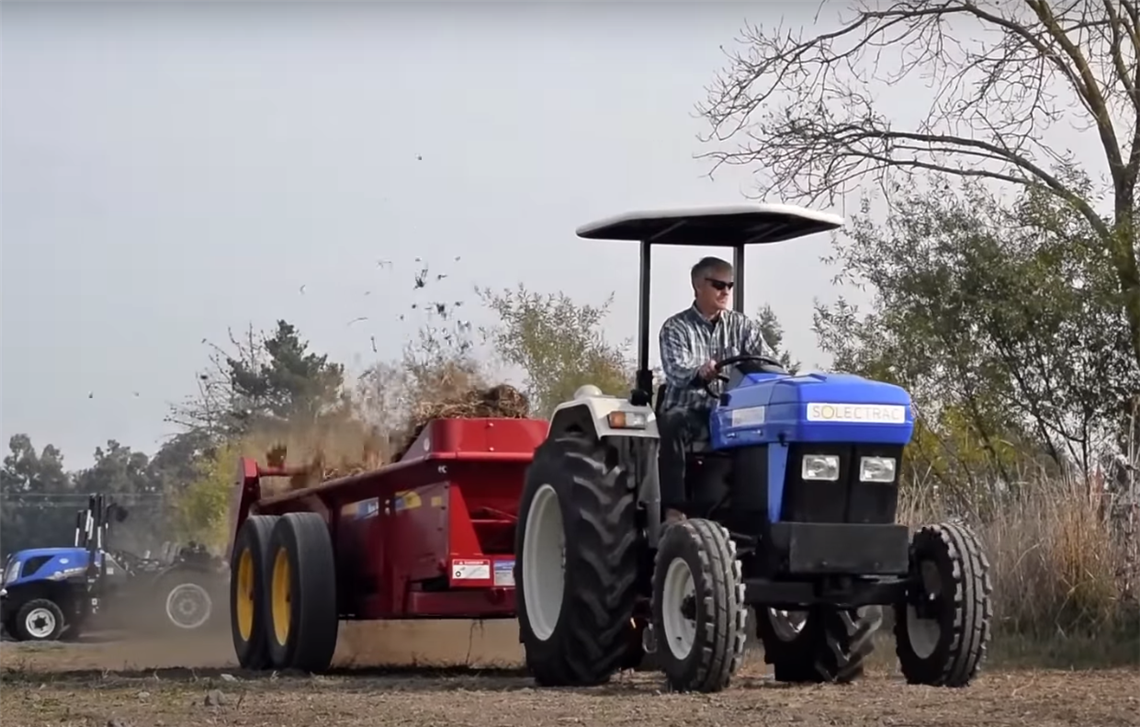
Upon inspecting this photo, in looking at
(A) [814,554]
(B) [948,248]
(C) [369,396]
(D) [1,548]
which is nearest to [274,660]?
(C) [369,396]

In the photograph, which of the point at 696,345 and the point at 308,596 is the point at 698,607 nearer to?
the point at 696,345

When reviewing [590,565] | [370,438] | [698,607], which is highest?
[370,438]

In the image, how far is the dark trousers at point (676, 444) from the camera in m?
8.73

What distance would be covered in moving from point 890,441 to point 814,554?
25.4 inches

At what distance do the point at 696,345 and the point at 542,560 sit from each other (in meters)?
1.41

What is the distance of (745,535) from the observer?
336 inches

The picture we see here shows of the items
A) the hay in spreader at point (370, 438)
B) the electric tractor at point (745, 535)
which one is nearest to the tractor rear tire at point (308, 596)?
the hay in spreader at point (370, 438)

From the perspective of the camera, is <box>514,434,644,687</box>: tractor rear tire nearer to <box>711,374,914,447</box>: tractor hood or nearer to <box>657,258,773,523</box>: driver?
<box>657,258,773,523</box>: driver

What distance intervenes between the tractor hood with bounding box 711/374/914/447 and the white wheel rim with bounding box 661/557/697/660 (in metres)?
0.75

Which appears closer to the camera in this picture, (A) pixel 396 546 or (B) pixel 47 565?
(A) pixel 396 546

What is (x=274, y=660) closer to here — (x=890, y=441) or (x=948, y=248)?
(x=890, y=441)

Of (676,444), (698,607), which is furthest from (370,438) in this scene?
(698,607)

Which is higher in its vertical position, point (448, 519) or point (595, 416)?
point (595, 416)

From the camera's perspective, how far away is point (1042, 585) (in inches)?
499
